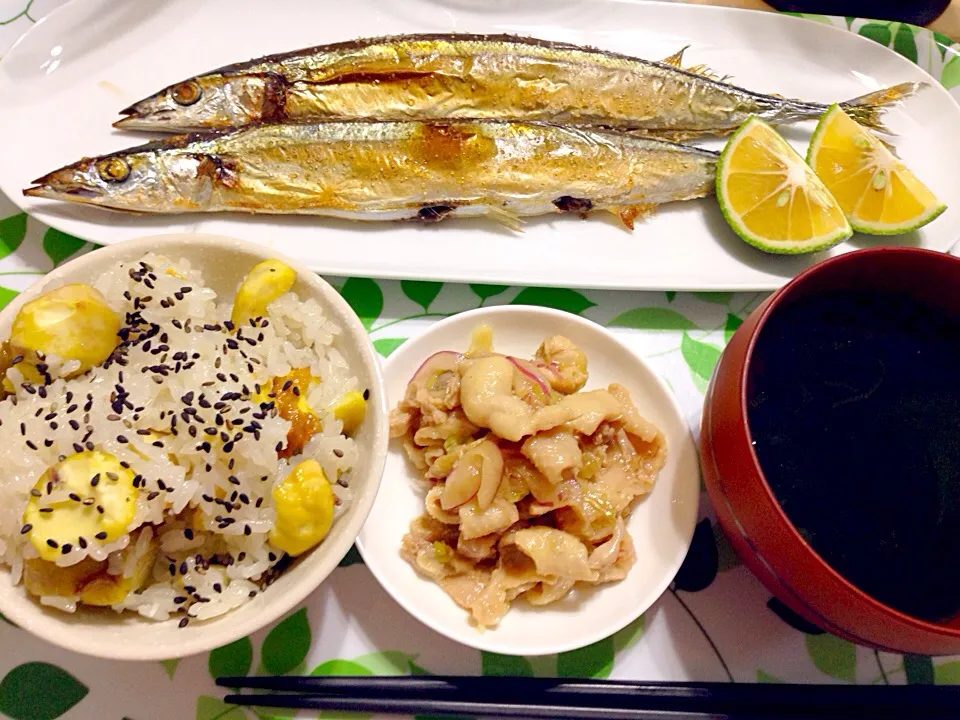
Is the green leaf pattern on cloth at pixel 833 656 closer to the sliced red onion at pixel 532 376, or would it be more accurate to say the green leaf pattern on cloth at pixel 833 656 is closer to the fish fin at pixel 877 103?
the sliced red onion at pixel 532 376

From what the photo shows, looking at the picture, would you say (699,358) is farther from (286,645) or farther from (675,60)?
(286,645)

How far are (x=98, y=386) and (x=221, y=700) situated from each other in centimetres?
67

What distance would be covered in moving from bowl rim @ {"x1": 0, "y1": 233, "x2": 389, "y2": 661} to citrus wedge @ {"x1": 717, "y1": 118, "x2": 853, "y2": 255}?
1084mm

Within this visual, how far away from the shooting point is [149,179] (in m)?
1.68

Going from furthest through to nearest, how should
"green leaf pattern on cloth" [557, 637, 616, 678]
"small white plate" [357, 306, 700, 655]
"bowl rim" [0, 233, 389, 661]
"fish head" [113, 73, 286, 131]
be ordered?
"fish head" [113, 73, 286, 131]
"green leaf pattern on cloth" [557, 637, 616, 678]
"small white plate" [357, 306, 700, 655]
"bowl rim" [0, 233, 389, 661]

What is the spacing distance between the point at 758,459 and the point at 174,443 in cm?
94

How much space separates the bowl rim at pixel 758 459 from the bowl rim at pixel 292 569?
595 millimetres

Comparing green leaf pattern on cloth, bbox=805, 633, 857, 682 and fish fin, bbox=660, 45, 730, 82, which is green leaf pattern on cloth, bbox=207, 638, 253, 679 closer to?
green leaf pattern on cloth, bbox=805, 633, 857, 682

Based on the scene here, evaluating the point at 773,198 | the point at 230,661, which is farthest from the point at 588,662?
the point at 773,198

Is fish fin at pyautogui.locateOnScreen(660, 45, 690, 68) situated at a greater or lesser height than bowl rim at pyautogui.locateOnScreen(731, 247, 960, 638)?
greater

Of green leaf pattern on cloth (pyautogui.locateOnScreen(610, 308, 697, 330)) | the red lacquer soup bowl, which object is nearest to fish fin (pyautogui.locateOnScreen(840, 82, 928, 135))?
green leaf pattern on cloth (pyautogui.locateOnScreen(610, 308, 697, 330))

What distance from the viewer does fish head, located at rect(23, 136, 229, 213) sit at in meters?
1.64

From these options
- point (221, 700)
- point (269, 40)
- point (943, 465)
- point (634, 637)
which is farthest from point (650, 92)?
point (221, 700)

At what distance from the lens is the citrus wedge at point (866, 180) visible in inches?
67.1
